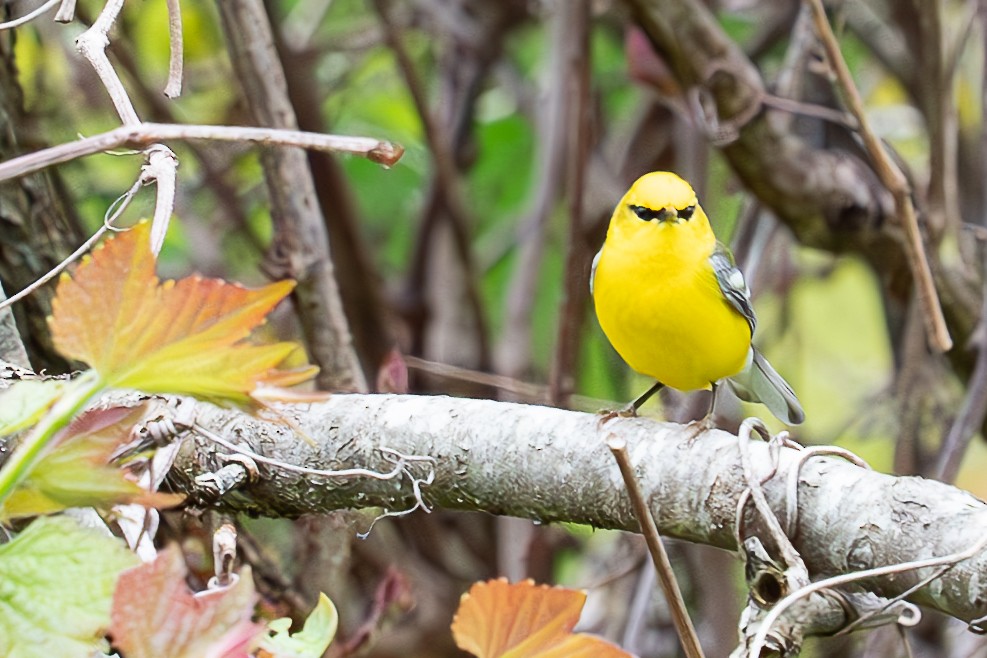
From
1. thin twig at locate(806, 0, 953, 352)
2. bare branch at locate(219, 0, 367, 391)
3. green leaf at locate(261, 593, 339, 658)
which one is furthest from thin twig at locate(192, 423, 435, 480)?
thin twig at locate(806, 0, 953, 352)

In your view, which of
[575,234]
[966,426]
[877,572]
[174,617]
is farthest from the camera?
[575,234]

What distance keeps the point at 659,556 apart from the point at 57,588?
0.94 feet

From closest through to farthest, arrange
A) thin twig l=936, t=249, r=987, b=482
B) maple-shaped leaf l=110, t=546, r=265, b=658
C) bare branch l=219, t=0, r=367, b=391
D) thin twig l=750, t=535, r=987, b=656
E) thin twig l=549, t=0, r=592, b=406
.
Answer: maple-shaped leaf l=110, t=546, r=265, b=658
thin twig l=750, t=535, r=987, b=656
bare branch l=219, t=0, r=367, b=391
thin twig l=936, t=249, r=987, b=482
thin twig l=549, t=0, r=592, b=406

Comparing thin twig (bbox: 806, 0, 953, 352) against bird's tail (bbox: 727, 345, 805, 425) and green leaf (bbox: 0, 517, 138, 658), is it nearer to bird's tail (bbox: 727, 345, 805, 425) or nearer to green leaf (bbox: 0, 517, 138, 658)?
bird's tail (bbox: 727, 345, 805, 425)

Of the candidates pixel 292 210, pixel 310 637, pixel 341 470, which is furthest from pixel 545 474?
pixel 292 210

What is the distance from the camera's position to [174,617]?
1.20 feet

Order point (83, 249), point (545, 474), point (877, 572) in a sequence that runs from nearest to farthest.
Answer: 1. point (83, 249)
2. point (877, 572)
3. point (545, 474)

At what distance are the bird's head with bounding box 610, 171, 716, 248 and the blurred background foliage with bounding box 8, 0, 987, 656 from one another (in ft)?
1.14

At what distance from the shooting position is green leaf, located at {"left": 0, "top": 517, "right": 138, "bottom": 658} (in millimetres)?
383

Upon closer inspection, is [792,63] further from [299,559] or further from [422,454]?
[422,454]

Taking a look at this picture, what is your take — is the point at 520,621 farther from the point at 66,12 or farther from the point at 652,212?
the point at 652,212

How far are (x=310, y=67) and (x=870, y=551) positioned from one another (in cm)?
154

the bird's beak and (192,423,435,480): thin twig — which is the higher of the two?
(192,423,435,480): thin twig

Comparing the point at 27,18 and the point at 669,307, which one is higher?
the point at 27,18
